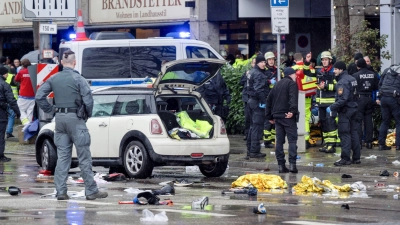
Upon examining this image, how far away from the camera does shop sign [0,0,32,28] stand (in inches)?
1559

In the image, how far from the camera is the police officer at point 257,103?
1888 centimetres

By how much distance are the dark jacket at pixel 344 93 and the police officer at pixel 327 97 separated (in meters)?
1.94

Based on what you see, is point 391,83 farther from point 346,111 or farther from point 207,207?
point 207,207

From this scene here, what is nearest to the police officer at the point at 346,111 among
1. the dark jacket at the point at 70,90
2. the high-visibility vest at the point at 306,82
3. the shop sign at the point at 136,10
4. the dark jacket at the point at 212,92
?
the high-visibility vest at the point at 306,82

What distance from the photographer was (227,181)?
50.9 ft

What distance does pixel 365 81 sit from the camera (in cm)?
2008

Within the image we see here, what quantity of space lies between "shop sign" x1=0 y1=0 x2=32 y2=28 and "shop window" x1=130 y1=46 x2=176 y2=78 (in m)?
18.2

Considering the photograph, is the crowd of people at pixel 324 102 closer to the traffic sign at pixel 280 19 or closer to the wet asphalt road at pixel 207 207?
the traffic sign at pixel 280 19

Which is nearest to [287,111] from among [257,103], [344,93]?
[344,93]

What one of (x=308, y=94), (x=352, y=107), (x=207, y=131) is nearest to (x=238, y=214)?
(x=207, y=131)

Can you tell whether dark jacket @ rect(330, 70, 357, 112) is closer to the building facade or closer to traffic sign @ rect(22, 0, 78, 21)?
traffic sign @ rect(22, 0, 78, 21)

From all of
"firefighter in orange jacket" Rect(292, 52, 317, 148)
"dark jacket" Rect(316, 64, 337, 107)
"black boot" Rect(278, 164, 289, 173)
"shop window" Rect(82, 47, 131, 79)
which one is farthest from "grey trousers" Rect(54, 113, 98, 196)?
"shop window" Rect(82, 47, 131, 79)

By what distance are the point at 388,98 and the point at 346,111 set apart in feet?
9.95

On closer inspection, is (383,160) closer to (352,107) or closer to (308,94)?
(352,107)
